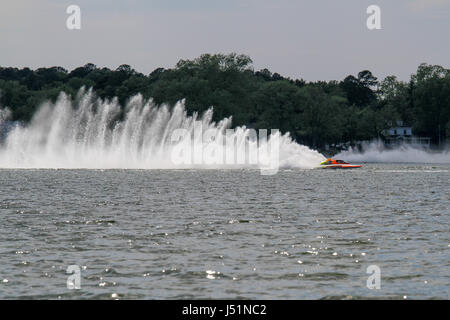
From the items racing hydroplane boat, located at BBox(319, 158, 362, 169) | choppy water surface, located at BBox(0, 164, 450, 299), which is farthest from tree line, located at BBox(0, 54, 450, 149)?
choppy water surface, located at BBox(0, 164, 450, 299)

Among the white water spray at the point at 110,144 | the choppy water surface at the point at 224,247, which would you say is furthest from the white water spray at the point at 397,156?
the choppy water surface at the point at 224,247

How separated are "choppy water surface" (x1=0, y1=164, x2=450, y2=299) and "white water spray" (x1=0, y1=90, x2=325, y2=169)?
213ft

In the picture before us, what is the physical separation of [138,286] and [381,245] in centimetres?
1093

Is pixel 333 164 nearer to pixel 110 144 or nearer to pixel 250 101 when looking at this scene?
pixel 110 144

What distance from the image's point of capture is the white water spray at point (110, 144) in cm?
11581

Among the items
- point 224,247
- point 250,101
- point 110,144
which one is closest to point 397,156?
point 250,101

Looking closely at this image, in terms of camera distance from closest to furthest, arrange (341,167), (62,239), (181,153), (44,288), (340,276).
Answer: (44,288), (340,276), (62,239), (341,167), (181,153)

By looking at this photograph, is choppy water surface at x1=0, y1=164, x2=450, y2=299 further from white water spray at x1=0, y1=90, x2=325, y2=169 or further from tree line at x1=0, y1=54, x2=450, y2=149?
tree line at x1=0, y1=54, x2=450, y2=149

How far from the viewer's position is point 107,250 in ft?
87.7

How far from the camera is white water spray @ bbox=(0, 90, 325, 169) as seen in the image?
4560 inches

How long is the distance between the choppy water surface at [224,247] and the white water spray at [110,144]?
6489 cm

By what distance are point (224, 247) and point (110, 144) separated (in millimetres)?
111396

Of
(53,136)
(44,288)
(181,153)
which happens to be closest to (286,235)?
(44,288)
